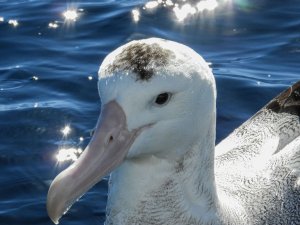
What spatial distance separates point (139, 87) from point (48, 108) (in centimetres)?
402

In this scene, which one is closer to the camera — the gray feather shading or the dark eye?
the dark eye

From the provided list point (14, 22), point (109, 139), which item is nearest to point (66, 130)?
point (14, 22)

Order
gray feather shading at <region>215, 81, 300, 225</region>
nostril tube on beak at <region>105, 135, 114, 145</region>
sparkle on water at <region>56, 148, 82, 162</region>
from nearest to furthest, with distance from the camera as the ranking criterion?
1. nostril tube on beak at <region>105, 135, 114, 145</region>
2. gray feather shading at <region>215, 81, 300, 225</region>
3. sparkle on water at <region>56, 148, 82, 162</region>

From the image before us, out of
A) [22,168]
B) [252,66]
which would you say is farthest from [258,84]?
[22,168]

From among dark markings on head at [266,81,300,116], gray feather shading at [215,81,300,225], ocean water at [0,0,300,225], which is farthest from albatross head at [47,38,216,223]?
ocean water at [0,0,300,225]

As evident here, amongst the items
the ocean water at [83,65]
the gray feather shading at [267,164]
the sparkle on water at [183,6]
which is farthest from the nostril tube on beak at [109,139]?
the sparkle on water at [183,6]

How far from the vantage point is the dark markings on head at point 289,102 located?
635 cm

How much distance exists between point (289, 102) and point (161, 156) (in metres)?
2.17

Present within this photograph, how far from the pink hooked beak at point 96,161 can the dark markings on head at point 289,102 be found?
2.37 m

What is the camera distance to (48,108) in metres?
8.05

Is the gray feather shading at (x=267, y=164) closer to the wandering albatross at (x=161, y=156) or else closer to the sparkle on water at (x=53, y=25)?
the wandering albatross at (x=161, y=156)

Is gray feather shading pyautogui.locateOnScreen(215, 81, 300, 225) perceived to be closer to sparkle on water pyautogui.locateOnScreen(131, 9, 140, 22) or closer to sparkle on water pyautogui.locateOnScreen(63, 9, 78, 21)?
sparkle on water pyautogui.locateOnScreen(131, 9, 140, 22)

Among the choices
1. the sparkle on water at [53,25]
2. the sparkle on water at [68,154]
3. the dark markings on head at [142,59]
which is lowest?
the sparkle on water at [53,25]

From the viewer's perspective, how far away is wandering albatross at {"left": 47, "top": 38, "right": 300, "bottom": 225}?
4.19 m
